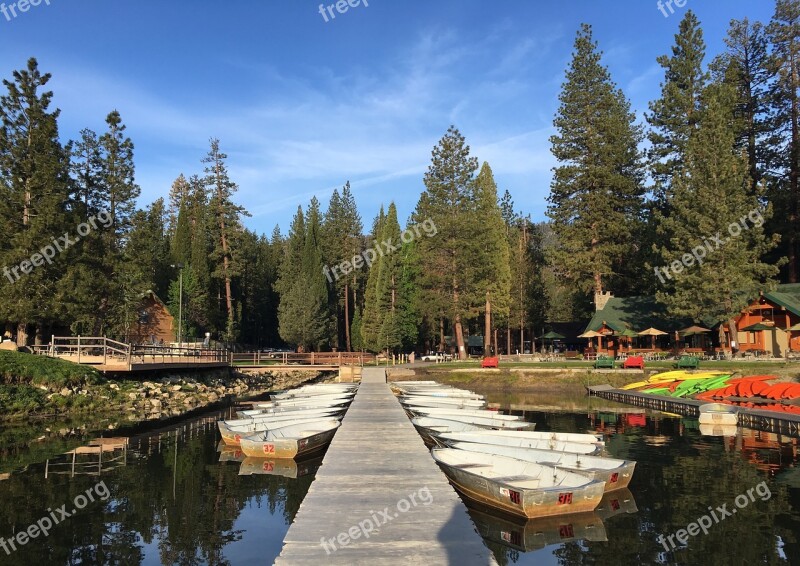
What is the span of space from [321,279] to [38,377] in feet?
148

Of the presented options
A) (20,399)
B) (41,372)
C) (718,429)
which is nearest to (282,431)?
(20,399)

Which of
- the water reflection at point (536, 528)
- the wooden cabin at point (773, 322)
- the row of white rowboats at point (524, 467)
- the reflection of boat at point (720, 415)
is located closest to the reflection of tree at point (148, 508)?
the row of white rowboats at point (524, 467)

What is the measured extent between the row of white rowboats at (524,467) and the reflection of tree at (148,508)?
3.91 m

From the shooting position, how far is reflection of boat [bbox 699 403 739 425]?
22.9m

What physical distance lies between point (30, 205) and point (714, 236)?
4454cm

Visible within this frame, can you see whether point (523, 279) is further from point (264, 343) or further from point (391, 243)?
point (264, 343)

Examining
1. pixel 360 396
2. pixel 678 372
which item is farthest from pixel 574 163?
pixel 360 396

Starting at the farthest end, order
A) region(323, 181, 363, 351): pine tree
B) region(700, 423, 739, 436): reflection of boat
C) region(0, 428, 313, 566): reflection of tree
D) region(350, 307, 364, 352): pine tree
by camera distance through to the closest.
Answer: region(323, 181, 363, 351): pine tree, region(350, 307, 364, 352): pine tree, region(700, 423, 739, 436): reflection of boat, region(0, 428, 313, 566): reflection of tree

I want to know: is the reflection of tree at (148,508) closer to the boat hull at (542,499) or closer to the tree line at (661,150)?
the boat hull at (542,499)

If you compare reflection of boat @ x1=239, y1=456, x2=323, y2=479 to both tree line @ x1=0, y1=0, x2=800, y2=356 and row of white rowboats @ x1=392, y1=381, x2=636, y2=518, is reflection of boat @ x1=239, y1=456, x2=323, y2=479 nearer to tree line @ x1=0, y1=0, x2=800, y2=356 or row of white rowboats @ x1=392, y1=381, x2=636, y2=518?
row of white rowboats @ x1=392, y1=381, x2=636, y2=518

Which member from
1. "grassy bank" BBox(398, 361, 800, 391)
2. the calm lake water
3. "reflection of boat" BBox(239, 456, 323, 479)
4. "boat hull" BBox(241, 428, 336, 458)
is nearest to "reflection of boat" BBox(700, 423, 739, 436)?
the calm lake water

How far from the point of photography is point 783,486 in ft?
46.0

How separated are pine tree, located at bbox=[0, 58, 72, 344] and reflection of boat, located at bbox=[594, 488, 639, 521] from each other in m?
32.0

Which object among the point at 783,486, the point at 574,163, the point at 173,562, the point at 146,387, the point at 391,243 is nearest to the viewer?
the point at 173,562
